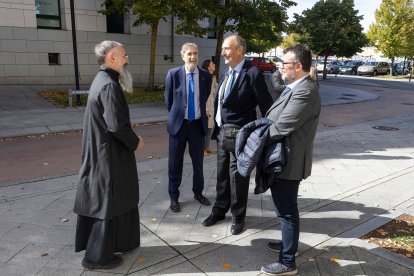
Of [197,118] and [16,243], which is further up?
[197,118]

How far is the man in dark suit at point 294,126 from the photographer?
273 centimetres

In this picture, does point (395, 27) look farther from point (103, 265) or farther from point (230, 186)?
point (103, 265)

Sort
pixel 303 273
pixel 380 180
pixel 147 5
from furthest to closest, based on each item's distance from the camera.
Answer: pixel 147 5 < pixel 380 180 < pixel 303 273

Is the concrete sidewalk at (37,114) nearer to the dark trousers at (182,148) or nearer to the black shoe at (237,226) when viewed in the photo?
the dark trousers at (182,148)

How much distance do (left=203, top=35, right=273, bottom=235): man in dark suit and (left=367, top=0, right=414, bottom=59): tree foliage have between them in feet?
124

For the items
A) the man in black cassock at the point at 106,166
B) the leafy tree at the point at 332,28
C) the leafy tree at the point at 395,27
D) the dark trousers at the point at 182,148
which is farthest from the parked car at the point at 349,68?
the man in black cassock at the point at 106,166

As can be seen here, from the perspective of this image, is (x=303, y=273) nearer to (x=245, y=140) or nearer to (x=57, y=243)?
(x=245, y=140)

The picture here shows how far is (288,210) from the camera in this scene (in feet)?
9.74

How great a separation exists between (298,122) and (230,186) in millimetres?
1449

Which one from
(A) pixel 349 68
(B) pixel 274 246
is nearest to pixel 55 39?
(B) pixel 274 246

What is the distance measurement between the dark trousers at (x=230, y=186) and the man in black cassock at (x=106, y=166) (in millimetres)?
1079

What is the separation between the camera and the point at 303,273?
10.4 ft

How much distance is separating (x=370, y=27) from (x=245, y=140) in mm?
42866

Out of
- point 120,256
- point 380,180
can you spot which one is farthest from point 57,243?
point 380,180
